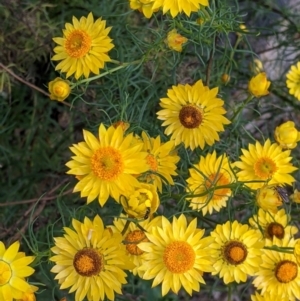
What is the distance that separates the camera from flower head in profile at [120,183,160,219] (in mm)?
1352

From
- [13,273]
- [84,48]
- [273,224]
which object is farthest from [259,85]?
[13,273]

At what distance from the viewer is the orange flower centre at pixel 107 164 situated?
56.9 inches

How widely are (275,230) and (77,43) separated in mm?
766

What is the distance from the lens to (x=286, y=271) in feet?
5.86

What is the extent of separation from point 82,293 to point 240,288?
4.93 ft

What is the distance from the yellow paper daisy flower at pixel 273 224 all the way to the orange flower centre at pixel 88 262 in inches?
18.8

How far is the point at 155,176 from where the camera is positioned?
5.08ft

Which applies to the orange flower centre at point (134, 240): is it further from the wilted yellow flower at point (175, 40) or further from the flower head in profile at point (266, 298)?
the wilted yellow flower at point (175, 40)

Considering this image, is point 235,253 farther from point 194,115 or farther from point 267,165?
point 194,115

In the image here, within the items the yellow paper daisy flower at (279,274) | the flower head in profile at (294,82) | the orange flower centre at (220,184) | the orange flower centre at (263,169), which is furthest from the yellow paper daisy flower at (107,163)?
the flower head in profile at (294,82)

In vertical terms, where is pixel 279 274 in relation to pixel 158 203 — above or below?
below

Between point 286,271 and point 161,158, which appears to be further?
point 286,271

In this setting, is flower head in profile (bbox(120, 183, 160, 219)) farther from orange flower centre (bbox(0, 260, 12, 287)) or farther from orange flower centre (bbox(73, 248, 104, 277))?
orange flower centre (bbox(0, 260, 12, 287))

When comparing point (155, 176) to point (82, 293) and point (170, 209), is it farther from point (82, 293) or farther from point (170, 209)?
point (170, 209)
